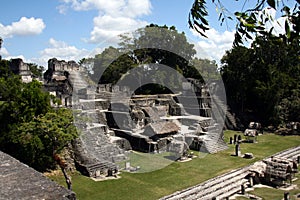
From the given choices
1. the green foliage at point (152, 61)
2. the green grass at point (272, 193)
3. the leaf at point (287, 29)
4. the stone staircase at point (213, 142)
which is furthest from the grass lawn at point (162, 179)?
the green foliage at point (152, 61)

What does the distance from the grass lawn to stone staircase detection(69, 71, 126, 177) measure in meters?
0.95

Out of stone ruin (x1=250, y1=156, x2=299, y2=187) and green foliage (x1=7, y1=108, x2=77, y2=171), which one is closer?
green foliage (x1=7, y1=108, x2=77, y2=171)

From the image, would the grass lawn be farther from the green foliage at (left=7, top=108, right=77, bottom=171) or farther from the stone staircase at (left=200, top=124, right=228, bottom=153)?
the green foliage at (left=7, top=108, right=77, bottom=171)

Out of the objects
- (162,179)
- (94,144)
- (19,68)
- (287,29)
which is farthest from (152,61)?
(287,29)

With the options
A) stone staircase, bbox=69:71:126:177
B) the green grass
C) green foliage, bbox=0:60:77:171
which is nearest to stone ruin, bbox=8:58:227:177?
stone staircase, bbox=69:71:126:177

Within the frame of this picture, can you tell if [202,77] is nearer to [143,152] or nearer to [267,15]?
[143,152]

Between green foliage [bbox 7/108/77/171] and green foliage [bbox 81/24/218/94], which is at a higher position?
green foliage [bbox 81/24/218/94]

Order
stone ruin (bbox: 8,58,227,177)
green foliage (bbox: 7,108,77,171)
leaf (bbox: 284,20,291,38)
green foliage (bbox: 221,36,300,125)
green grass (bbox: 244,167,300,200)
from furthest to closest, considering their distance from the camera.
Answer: green foliage (bbox: 221,36,300,125) → stone ruin (bbox: 8,58,227,177) → green foliage (bbox: 7,108,77,171) → green grass (bbox: 244,167,300,200) → leaf (bbox: 284,20,291,38)

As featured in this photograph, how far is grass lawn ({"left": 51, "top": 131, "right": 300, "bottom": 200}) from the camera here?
14.8m

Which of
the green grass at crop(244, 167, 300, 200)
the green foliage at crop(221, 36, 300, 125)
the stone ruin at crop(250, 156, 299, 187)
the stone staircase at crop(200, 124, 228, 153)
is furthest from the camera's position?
the green foliage at crop(221, 36, 300, 125)

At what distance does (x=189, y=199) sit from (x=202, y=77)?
2707cm

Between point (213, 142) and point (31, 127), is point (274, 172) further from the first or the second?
point (31, 127)

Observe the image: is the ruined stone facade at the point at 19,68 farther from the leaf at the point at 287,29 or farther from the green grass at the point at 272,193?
the leaf at the point at 287,29

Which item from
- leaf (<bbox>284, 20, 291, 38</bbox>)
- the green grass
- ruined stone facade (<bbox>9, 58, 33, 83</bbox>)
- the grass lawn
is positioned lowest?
the green grass
